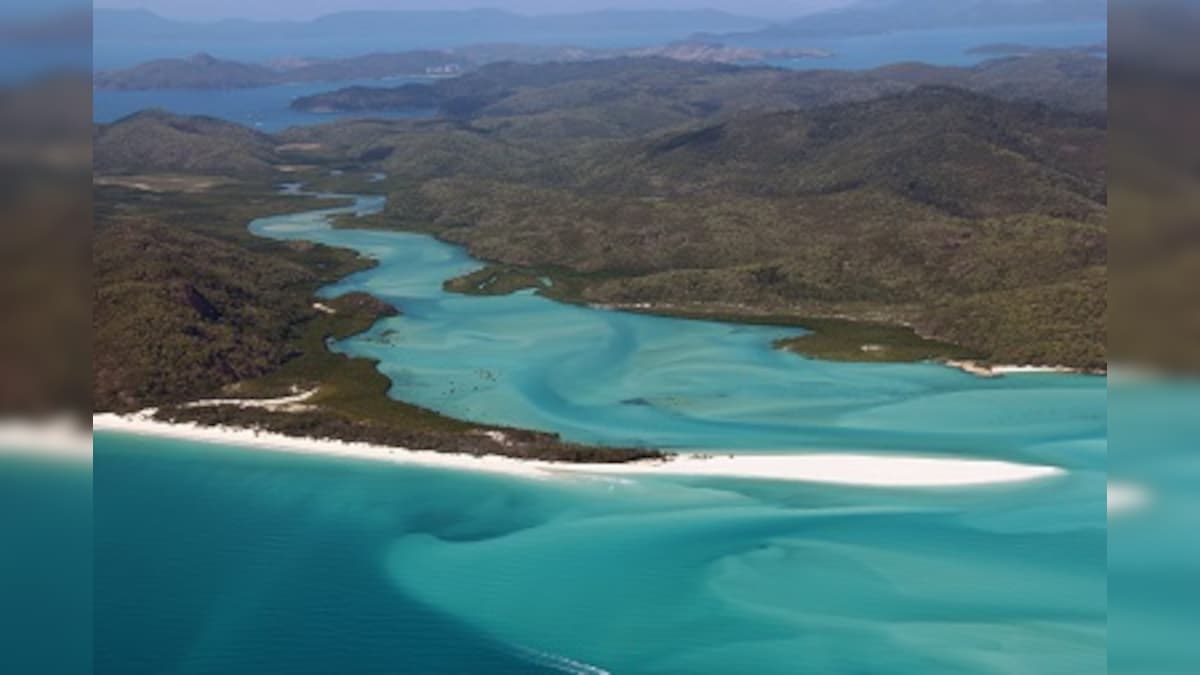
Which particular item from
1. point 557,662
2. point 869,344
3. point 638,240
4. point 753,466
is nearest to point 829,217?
point 638,240

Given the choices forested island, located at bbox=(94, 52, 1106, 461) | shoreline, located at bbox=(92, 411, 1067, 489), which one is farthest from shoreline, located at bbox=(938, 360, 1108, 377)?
shoreline, located at bbox=(92, 411, 1067, 489)

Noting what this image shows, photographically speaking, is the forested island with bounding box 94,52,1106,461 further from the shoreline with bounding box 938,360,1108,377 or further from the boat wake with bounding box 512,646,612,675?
the boat wake with bounding box 512,646,612,675

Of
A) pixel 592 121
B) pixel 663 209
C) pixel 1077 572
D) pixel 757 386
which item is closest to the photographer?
pixel 1077 572

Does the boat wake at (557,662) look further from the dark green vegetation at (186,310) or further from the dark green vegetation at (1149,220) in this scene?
the dark green vegetation at (186,310)

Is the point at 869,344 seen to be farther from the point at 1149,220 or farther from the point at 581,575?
the point at 1149,220

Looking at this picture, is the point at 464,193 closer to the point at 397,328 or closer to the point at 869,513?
the point at 397,328

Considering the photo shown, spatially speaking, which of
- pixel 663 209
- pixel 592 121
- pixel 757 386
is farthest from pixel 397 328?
pixel 592 121

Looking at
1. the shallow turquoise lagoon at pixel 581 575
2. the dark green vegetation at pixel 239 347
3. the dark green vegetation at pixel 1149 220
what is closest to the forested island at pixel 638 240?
the dark green vegetation at pixel 239 347
